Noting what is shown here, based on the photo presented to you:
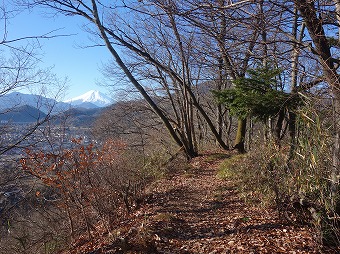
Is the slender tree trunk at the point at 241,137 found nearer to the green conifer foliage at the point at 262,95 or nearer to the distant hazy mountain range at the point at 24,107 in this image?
the green conifer foliage at the point at 262,95

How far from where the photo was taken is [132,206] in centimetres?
656

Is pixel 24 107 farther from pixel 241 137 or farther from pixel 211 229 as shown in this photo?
pixel 241 137

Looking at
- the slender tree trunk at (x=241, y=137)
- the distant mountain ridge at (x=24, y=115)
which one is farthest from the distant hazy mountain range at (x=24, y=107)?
the slender tree trunk at (x=241, y=137)

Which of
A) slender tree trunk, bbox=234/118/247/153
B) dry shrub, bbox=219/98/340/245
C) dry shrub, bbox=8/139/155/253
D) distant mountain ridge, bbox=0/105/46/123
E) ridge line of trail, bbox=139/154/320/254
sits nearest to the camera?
dry shrub, bbox=219/98/340/245

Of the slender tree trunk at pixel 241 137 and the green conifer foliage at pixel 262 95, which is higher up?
→ the green conifer foliage at pixel 262 95

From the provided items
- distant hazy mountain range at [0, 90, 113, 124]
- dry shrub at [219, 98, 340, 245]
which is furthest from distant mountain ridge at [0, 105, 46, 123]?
dry shrub at [219, 98, 340, 245]

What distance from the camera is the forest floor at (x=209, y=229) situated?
11.6 ft

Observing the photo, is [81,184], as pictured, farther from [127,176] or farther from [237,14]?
[237,14]

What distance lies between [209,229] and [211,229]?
30 mm

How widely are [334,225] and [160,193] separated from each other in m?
4.62

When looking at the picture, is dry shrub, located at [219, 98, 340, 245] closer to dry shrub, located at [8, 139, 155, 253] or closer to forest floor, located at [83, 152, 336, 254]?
forest floor, located at [83, 152, 336, 254]

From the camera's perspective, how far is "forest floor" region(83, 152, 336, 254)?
3.53 metres

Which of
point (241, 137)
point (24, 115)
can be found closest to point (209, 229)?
point (24, 115)

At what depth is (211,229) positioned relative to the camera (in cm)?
435
